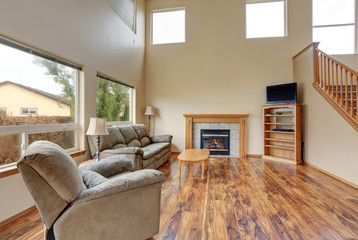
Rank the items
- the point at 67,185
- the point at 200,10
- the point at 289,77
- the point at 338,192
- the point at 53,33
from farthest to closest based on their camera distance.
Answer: the point at 200,10 < the point at 289,77 < the point at 338,192 < the point at 53,33 < the point at 67,185

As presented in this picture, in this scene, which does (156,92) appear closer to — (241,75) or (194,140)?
(194,140)

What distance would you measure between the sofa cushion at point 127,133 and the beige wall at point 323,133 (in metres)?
3.99

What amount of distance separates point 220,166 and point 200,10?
447cm

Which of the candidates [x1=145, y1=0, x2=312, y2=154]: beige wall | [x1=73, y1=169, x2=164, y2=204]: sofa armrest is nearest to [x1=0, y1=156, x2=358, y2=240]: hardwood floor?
[x1=73, y1=169, x2=164, y2=204]: sofa armrest

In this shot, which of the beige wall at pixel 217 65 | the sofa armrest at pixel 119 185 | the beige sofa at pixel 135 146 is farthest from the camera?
the beige wall at pixel 217 65

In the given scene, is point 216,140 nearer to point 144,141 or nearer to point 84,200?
point 144,141

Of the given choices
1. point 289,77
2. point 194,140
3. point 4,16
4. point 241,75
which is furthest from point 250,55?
point 4,16

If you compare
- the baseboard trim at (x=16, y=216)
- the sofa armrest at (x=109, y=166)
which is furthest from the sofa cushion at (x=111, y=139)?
the baseboard trim at (x=16, y=216)

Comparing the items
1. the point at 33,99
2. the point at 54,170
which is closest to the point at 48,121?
the point at 33,99

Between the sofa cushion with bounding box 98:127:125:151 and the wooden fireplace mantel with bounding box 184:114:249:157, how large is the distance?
2.08 metres

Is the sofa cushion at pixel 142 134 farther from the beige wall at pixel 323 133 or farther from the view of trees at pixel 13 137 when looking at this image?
the beige wall at pixel 323 133

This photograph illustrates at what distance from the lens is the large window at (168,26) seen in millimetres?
5086

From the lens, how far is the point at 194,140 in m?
4.90

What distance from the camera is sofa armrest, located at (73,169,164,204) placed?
43.6 inches
